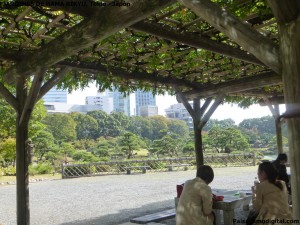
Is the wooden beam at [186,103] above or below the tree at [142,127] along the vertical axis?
below

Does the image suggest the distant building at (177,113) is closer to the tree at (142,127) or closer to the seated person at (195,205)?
the tree at (142,127)

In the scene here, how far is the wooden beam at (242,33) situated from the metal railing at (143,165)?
47.7 ft

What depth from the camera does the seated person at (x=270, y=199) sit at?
2994mm

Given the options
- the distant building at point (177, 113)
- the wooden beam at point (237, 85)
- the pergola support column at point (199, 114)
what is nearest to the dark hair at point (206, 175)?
the wooden beam at point (237, 85)

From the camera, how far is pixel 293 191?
6.01ft

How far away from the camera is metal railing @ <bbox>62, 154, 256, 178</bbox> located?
52.6 feet

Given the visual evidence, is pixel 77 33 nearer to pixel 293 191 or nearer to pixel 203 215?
pixel 203 215

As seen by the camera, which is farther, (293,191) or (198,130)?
(198,130)

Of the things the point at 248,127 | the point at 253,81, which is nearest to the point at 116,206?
the point at 253,81

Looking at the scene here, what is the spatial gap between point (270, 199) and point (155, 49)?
252cm

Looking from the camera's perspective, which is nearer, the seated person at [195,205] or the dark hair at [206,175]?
the seated person at [195,205]

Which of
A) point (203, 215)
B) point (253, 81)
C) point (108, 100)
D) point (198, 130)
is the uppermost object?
point (108, 100)

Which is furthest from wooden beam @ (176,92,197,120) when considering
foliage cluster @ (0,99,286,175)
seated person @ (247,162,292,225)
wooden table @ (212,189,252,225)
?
foliage cluster @ (0,99,286,175)

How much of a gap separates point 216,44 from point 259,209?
1.92m
